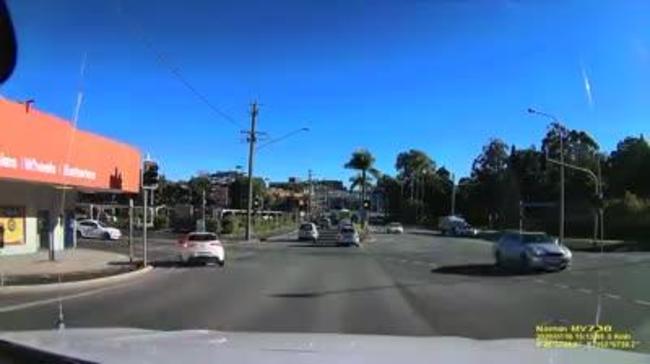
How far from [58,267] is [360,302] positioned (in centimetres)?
1626

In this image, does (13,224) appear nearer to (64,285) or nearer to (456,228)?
(64,285)

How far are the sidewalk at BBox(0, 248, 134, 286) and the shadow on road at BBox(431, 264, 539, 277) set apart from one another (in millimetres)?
10989

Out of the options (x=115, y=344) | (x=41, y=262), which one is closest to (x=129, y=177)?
(x=41, y=262)

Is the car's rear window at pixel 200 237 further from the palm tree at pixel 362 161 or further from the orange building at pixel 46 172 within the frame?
the palm tree at pixel 362 161

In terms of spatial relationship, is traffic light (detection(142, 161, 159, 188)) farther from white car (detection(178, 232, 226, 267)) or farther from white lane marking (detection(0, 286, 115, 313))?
white lane marking (detection(0, 286, 115, 313))

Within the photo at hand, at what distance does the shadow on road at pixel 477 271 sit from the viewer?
1265 inches

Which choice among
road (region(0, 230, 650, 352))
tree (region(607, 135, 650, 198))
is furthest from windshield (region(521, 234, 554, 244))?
tree (region(607, 135, 650, 198))

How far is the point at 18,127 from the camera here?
35.7 metres

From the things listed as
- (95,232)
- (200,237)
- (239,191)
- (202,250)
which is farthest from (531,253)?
(239,191)

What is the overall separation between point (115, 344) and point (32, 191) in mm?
40106

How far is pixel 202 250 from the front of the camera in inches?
1507

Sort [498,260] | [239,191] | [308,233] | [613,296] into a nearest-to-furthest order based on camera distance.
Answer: [613,296]
[498,260]
[308,233]
[239,191]

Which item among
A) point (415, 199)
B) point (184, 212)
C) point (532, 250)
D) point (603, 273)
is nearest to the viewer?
point (603, 273)

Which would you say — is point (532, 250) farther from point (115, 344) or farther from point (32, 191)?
point (115, 344)
